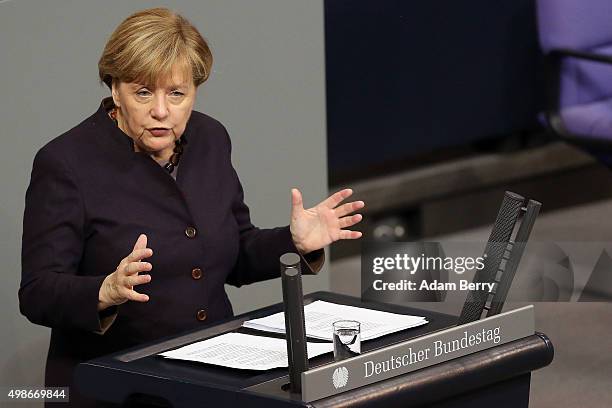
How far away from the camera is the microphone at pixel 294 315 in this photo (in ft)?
7.30

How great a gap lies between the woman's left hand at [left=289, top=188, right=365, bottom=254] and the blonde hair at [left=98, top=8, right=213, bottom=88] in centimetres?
34

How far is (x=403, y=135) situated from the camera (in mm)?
5859

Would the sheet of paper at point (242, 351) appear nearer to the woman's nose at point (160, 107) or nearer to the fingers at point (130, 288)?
the fingers at point (130, 288)

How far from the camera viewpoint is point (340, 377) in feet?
7.48

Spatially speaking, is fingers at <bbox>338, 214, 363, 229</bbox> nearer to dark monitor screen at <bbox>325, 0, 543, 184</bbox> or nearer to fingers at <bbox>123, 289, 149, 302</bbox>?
fingers at <bbox>123, 289, 149, 302</bbox>

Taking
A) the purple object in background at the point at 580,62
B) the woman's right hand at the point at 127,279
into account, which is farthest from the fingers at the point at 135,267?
the purple object in background at the point at 580,62

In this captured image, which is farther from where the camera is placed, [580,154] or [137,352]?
[580,154]

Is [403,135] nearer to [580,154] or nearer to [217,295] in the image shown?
[580,154]

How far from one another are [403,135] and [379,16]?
1.67 ft

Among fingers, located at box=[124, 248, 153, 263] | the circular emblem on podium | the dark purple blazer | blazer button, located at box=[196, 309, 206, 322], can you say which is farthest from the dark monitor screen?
the circular emblem on podium

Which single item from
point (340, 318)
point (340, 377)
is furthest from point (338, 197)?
point (340, 377)

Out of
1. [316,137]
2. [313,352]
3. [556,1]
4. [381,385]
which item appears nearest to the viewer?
[381,385]

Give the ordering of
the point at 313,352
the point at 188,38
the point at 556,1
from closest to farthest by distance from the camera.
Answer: the point at 313,352 → the point at 188,38 → the point at 556,1

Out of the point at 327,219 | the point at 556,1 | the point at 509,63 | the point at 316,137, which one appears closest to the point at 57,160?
the point at 327,219
